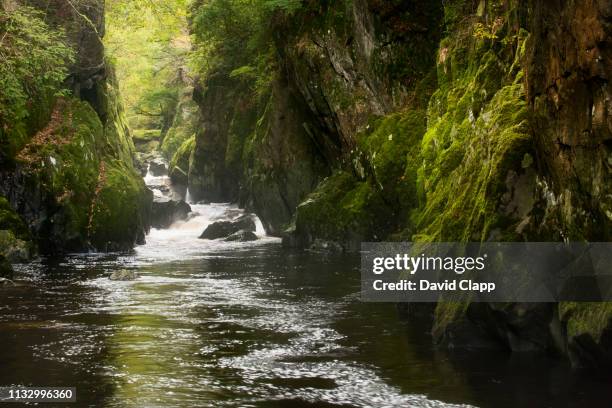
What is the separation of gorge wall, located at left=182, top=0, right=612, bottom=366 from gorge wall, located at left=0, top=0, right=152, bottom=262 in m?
5.55

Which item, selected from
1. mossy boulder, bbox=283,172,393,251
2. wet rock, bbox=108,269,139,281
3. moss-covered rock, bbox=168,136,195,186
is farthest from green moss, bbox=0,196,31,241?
moss-covered rock, bbox=168,136,195,186

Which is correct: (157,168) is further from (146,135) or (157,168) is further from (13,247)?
(13,247)

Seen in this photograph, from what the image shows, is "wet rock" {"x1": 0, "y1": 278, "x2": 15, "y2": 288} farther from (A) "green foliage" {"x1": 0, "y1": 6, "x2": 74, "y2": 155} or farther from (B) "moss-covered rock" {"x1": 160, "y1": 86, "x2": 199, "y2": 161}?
(B) "moss-covered rock" {"x1": 160, "y1": 86, "x2": 199, "y2": 161}

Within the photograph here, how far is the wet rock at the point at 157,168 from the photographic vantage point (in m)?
49.9

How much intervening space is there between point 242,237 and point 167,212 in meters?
6.78

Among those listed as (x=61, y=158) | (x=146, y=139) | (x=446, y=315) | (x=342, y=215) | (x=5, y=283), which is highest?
(x=146, y=139)

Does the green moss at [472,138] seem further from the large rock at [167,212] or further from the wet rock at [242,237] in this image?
the large rock at [167,212]

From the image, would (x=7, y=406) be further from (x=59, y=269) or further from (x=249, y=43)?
(x=249, y=43)

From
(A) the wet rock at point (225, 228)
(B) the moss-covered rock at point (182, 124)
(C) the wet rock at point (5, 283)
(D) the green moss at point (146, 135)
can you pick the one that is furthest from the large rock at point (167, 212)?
(D) the green moss at point (146, 135)

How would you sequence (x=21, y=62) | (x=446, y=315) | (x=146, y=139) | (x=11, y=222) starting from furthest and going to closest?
(x=146, y=139)
(x=11, y=222)
(x=21, y=62)
(x=446, y=315)

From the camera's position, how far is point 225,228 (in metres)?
29.7

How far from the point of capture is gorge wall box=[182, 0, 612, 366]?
7891 millimetres

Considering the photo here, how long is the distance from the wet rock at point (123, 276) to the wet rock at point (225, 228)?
1218cm

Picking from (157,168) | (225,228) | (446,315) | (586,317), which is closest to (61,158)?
(225,228)
